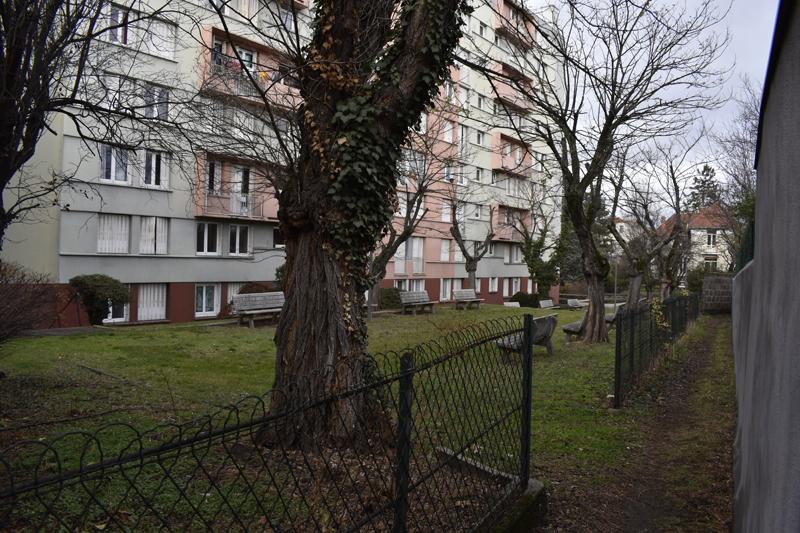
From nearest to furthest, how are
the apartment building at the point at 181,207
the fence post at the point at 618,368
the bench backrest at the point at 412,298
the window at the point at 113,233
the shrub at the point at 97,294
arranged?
the fence post at the point at 618,368
the apartment building at the point at 181,207
the shrub at the point at 97,294
the window at the point at 113,233
the bench backrest at the point at 412,298

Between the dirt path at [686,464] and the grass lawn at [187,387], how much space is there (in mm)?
373

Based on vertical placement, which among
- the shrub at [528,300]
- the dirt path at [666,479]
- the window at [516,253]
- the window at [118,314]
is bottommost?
the dirt path at [666,479]

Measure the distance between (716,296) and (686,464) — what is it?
2530cm

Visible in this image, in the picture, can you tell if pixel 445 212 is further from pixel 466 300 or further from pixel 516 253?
pixel 516 253

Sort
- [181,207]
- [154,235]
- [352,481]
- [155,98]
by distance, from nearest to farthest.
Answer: [352,481] < [155,98] < [154,235] < [181,207]

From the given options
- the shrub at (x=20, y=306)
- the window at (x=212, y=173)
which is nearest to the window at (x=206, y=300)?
the window at (x=212, y=173)

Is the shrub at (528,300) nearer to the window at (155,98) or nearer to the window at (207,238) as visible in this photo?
the window at (207,238)

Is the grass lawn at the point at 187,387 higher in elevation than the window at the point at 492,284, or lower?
lower

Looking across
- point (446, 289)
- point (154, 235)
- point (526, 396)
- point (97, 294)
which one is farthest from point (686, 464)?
point (446, 289)

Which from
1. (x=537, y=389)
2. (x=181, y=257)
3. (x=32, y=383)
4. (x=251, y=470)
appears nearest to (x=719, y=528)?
(x=251, y=470)

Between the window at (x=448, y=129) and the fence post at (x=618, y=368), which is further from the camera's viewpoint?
the window at (x=448, y=129)

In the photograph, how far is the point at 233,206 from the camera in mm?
25406

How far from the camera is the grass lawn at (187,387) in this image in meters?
6.46

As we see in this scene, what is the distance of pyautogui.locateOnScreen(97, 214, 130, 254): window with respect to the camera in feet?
70.6
